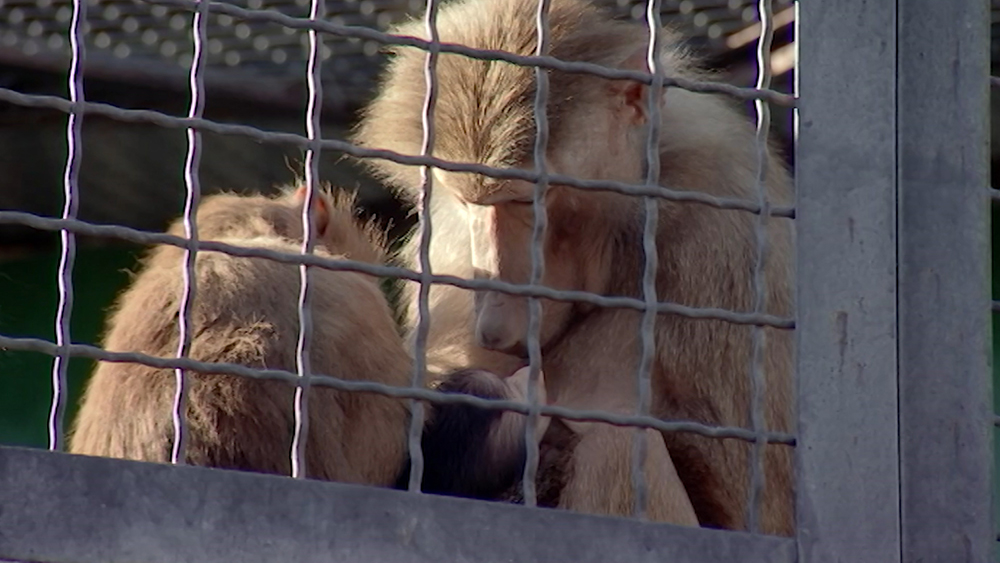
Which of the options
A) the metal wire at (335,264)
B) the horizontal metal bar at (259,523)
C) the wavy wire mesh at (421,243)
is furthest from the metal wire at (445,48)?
the horizontal metal bar at (259,523)

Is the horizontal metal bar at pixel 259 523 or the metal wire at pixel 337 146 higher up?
the metal wire at pixel 337 146

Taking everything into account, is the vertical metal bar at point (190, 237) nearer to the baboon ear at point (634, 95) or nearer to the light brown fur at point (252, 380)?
the light brown fur at point (252, 380)

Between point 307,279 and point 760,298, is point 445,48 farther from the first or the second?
point 760,298

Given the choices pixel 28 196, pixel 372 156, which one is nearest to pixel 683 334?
pixel 372 156

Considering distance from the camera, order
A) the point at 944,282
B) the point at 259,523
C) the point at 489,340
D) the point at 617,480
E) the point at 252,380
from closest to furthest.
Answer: the point at 259,523, the point at 944,282, the point at 252,380, the point at 617,480, the point at 489,340

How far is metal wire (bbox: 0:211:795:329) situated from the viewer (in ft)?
7.04

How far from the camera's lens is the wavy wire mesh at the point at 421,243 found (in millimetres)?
2189

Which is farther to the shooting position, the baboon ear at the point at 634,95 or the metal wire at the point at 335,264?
the baboon ear at the point at 634,95

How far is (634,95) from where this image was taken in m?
3.58

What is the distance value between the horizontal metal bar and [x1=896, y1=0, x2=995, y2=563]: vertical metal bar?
354mm

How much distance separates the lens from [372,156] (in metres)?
2.31

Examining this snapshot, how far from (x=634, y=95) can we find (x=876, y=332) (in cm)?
126

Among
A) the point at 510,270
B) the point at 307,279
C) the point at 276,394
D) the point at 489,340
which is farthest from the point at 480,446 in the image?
the point at 307,279

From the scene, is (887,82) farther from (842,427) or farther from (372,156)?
(372,156)
